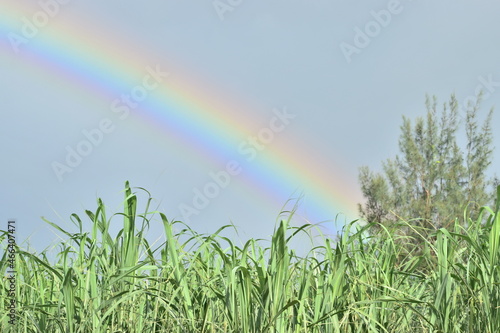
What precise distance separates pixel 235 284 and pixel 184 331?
0.91 ft

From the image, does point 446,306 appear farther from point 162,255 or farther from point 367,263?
point 162,255

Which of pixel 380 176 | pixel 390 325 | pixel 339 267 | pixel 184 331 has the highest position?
pixel 380 176

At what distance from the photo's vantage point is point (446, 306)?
250cm

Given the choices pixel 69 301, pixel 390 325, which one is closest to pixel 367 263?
pixel 390 325

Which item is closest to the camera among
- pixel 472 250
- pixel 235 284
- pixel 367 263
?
pixel 235 284

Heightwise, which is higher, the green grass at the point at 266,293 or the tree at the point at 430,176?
the tree at the point at 430,176

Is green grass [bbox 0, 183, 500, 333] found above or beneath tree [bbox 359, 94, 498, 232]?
beneath

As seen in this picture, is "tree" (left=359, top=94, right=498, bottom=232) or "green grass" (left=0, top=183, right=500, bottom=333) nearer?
"green grass" (left=0, top=183, right=500, bottom=333)

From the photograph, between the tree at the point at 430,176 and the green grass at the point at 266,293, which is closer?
the green grass at the point at 266,293

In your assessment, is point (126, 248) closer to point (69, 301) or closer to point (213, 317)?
point (69, 301)

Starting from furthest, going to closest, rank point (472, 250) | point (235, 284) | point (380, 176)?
point (380, 176) → point (472, 250) → point (235, 284)

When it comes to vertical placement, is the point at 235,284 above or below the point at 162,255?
below

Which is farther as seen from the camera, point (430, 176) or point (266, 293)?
point (430, 176)

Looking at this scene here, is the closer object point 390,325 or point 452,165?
point 390,325
